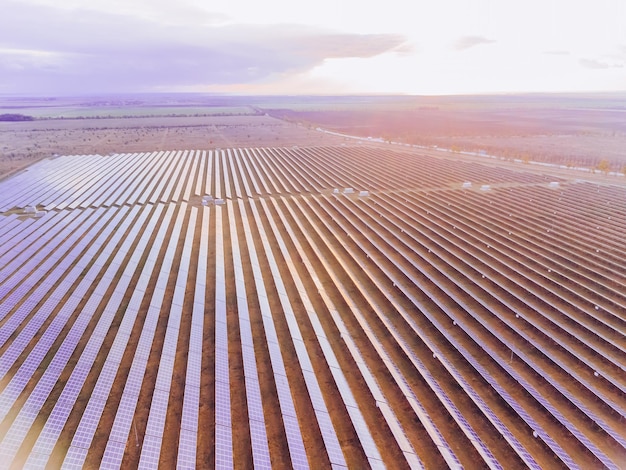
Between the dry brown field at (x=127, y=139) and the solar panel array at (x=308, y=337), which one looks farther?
the dry brown field at (x=127, y=139)

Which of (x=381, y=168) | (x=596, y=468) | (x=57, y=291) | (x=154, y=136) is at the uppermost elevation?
(x=154, y=136)

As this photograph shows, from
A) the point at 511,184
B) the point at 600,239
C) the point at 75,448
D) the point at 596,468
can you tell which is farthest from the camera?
the point at 511,184

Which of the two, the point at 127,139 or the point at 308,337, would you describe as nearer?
the point at 308,337

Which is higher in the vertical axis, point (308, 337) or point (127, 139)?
point (127, 139)

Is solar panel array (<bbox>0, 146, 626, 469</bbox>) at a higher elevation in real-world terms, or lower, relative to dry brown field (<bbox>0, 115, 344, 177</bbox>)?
lower

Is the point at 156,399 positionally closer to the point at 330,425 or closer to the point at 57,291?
the point at 330,425

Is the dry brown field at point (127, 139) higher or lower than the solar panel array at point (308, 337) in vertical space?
higher

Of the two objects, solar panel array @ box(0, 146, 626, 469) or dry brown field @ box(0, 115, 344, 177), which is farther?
dry brown field @ box(0, 115, 344, 177)

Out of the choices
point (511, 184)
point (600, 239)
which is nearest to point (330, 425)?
point (600, 239)
